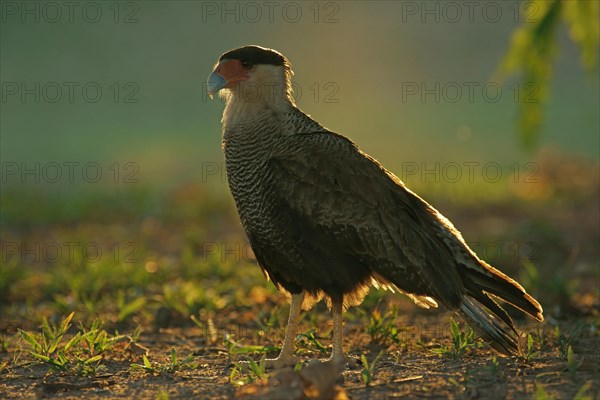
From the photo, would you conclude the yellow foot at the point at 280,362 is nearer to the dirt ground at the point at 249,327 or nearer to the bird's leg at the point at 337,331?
the dirt ground at the point at 249,327

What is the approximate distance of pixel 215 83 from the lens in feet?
17.0

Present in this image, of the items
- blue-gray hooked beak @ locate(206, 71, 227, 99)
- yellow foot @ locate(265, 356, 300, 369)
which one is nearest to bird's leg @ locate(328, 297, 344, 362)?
yellow foot @ locate(265, 356, 300, 369)

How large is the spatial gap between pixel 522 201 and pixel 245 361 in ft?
21.5

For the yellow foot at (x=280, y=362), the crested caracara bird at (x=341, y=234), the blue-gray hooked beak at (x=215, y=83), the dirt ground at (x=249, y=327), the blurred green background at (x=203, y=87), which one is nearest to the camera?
the dirt ground at (x=249, y=327)

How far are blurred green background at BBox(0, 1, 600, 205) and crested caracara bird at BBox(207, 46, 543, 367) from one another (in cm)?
717

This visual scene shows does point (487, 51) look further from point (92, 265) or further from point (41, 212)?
point (92, 265)

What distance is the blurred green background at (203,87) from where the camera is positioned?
19.1 m

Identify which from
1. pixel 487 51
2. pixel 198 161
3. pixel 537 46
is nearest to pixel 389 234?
pixel 537 46

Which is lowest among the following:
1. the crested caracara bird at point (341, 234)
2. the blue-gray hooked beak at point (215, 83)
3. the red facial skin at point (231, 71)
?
the crested caracara bird at point (341, 234)

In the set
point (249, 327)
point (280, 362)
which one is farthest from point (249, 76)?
point (249, 327)

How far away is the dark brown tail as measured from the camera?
4.66 m

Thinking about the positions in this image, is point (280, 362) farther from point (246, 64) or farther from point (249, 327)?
point (246, 64)

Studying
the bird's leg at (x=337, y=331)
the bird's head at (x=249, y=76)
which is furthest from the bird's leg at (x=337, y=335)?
the bird's head at (x=249, y=76)

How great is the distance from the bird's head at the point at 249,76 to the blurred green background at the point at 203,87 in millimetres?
7065
